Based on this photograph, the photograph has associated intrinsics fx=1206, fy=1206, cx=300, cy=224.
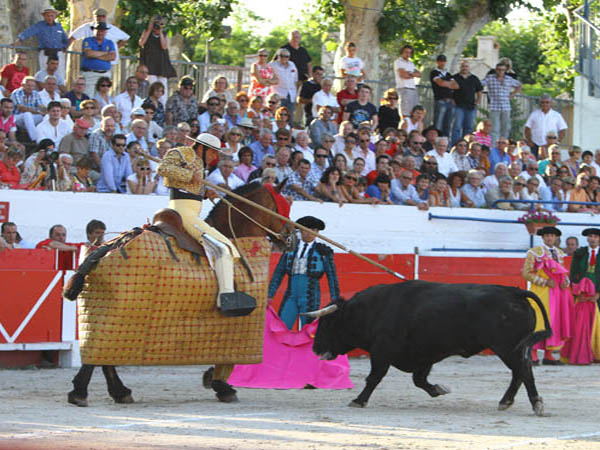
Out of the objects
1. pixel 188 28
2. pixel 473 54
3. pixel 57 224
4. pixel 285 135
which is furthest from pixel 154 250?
pixel 473 54

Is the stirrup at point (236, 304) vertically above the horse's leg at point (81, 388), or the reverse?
the stirrup at point (236, 304)

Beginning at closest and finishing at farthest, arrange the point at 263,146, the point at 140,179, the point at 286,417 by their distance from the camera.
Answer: the point at 286,417 → the point at 140,179 → the point at 263,146

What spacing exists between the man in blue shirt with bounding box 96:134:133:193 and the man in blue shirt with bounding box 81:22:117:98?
6.28 feet

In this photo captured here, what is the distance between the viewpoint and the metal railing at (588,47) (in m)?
23.2

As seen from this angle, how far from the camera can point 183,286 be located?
8883 millimetres

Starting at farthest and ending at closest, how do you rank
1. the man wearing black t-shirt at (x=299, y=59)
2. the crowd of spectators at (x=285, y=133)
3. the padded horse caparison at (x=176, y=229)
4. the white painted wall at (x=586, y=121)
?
the white painted wall at (x=586, y=121)
the man wearing black t-shirt at (x=299, y=59)
the crowd of spectators at (x=285, y=133)
the padded horse caparison at (x=176, y=229)

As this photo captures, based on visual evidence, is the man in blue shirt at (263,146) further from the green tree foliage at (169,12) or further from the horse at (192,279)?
the horse at (192,279)

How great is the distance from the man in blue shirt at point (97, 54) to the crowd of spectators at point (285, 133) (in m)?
0.02

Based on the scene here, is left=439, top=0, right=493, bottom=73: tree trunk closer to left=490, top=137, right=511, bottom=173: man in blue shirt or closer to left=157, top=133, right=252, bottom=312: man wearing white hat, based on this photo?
left=490, top=137, right=511, bottom=173: man in blue shirt

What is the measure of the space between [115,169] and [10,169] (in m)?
1.32

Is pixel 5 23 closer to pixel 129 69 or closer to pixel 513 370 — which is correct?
pixel 129 69

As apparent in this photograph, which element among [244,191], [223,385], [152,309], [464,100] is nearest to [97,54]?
[464,100]

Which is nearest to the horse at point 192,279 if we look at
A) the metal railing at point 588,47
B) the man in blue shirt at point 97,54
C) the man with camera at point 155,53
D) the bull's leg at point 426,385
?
the bull's leg at point 426,385

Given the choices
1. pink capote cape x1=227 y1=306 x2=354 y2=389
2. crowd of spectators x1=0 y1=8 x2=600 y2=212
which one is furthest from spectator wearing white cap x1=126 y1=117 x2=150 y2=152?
pink capote cape x1=227 y1=306 x2=354 y2=389
